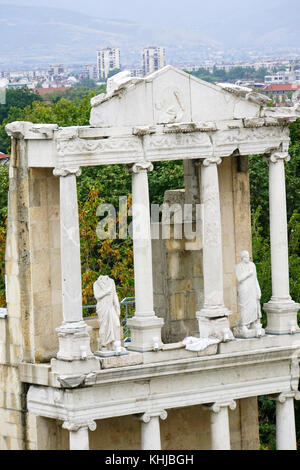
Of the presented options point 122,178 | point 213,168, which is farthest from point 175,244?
point 122,178

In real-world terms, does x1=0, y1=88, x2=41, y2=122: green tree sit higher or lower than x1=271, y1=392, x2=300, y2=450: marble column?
higher

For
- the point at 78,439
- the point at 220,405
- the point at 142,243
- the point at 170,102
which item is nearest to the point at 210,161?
the point at 170,102

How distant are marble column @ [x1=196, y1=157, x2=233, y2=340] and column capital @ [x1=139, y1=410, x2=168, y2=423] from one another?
2236 mm

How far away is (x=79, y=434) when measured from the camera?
39.2 meters

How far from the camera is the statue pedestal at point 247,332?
42.2m

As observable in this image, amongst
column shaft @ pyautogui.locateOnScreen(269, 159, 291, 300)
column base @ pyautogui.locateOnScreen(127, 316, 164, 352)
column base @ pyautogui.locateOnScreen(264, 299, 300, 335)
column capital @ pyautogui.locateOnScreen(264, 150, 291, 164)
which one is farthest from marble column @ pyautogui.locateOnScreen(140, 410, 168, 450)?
column capital @ pyautogui.locateOnScreen(264, 150, 291, 164)

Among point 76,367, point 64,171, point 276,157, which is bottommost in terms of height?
point 76,367

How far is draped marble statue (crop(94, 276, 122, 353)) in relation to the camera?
4016cm

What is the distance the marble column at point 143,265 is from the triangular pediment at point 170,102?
1298mm

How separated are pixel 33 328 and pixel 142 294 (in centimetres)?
273

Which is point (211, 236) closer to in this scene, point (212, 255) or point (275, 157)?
point (212, 255)

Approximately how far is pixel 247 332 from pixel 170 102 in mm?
6139

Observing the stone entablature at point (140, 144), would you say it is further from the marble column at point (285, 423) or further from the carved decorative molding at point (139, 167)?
the marble column at point (285, 423)

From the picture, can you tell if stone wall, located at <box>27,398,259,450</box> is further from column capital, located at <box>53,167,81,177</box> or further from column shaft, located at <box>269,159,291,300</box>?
column capital, located at <box>53,167,81,177</box>
